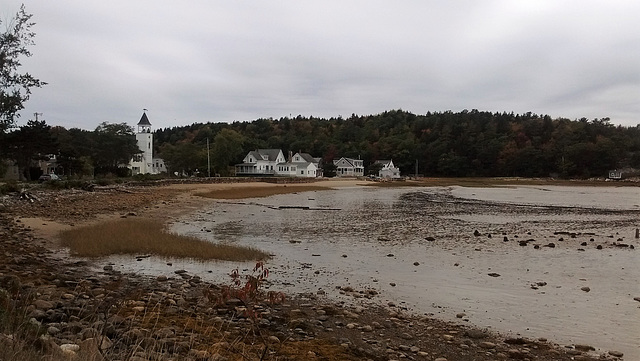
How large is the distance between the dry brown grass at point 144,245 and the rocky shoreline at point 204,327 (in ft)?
10.4

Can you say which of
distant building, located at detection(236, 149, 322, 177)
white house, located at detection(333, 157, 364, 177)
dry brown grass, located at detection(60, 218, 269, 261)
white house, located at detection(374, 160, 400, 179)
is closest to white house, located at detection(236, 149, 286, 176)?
distant building, located at detection(236, 149, 322, 177)

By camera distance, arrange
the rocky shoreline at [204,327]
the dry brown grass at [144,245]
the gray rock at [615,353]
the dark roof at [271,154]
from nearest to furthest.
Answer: the rocky shoreline at [204,327] < the gray rock at [615,353] < the dry brown grass at [144,245] < the dark roof at [271,154]

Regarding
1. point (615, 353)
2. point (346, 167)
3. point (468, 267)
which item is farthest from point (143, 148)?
point (615, 353)

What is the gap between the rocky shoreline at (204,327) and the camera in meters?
5.50

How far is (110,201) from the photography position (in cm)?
3406

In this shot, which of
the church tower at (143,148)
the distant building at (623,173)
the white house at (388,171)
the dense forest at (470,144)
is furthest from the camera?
the white house at (388,171)

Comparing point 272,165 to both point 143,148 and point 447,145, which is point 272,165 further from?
point 447,145

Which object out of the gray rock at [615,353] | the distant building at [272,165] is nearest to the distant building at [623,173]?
the distant building at [272,165]

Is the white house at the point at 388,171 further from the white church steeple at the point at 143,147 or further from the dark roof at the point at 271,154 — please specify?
the white church steeple at the point at 143,147

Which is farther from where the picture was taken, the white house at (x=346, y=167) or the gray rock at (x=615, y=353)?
the white house at (x=346, y=167)

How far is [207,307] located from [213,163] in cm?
7753

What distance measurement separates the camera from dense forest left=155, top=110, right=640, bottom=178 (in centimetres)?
10894

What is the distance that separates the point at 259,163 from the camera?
10081 cm

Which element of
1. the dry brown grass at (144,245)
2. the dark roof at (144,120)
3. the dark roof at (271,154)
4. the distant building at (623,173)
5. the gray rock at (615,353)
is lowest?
the gray rock at (615,353)
